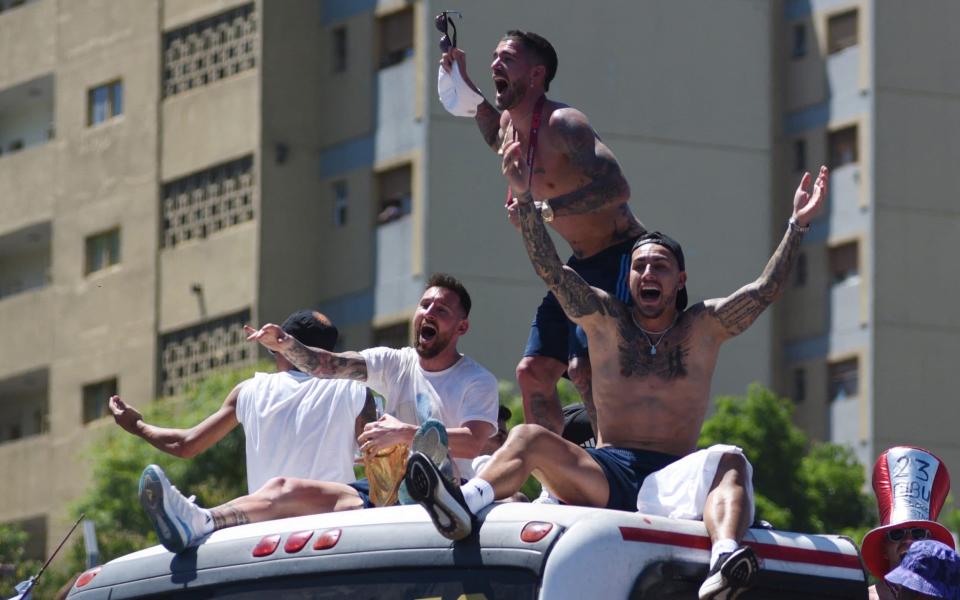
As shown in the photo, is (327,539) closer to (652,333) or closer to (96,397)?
(652,333)

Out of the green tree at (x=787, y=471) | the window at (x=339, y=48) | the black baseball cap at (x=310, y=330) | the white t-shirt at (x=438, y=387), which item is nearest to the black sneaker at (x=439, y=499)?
the white t-shirt at (x=438, y=387)

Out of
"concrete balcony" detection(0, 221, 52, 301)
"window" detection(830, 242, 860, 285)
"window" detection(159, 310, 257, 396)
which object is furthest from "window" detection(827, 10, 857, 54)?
"concrete balcony" detection(0, 221, 52, 301)

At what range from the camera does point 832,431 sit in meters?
46.5

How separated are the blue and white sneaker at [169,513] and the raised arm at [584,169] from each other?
2585 millimetres

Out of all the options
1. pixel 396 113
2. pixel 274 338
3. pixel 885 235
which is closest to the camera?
pixel 274 338

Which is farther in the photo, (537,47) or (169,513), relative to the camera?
(537,47)

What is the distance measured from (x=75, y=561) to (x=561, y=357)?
2201 centimetres

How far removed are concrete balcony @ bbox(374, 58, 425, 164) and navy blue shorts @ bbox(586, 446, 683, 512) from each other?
33831 millimetres

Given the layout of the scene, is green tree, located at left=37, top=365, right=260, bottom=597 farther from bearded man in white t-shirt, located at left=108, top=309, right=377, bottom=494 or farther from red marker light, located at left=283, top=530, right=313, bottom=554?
red marker light, located at left=283, top=530, right=313, bottom=554

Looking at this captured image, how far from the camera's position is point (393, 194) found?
142 ft

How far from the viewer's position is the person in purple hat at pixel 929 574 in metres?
7.26

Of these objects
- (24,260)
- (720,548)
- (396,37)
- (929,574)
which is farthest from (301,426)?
(24,260)

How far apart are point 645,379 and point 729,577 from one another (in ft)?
5.21

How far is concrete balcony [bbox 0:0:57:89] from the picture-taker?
1907 inches
